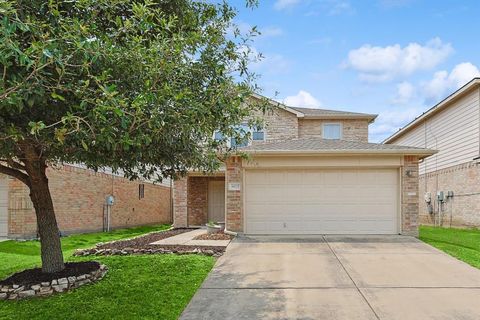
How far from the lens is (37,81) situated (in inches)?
137

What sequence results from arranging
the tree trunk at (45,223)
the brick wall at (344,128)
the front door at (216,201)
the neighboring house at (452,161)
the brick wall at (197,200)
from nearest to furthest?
the tree trunk at (45,223)
the neighboring house at (452,161)
the brick wall at (197,200)
the front door at (216,201)
the brick wall at (344,128)

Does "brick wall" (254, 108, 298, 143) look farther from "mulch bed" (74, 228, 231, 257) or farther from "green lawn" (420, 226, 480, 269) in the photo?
"mulch bed" (74, 228, 231, 257)

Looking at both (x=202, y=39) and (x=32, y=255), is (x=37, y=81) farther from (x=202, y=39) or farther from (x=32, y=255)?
(x=32, y=255)

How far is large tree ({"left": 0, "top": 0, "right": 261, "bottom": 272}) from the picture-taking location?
3461 mm

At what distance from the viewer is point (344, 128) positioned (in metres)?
20.6

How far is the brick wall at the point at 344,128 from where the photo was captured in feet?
67.3

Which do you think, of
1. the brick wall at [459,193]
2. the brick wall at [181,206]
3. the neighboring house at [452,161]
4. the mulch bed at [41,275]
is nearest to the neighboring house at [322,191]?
the brick wall at [181,206]

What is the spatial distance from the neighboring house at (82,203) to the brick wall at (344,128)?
9.22 m

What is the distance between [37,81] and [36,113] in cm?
115

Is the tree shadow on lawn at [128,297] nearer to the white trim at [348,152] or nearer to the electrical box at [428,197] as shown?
the white trim at [348,152]

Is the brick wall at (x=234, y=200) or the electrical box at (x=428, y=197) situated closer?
the brick wall at (x=234, y=200)

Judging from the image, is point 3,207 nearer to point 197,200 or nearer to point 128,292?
point 197,200

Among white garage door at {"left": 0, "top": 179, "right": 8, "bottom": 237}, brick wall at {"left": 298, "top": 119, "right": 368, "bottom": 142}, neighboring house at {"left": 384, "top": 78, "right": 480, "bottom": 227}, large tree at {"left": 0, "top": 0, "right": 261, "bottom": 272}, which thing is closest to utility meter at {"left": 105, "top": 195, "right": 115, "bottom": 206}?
white garage door at {"left": 0, "top": 179, "right": 8, "bottom": 237}

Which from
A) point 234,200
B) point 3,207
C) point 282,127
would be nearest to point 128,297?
point 234,200
